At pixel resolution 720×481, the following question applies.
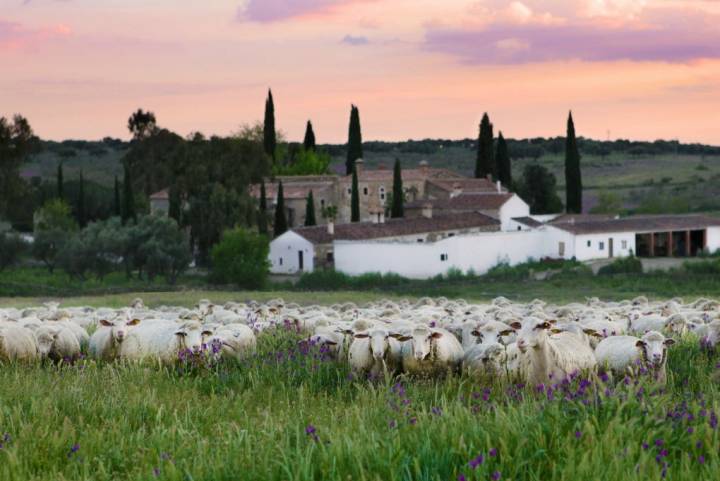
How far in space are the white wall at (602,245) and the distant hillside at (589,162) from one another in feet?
94.5

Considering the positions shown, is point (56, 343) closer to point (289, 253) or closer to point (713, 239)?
point (289, 253)

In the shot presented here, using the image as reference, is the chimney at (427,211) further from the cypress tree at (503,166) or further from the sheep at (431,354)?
the sheep at (431,354)

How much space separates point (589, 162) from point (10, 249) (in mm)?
97778

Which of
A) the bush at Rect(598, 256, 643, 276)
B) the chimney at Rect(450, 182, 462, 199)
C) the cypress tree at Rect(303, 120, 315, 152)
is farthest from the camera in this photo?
the cypress tree at Rect(303, 120, 315, 152)

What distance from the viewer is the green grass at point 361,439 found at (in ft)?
22.2

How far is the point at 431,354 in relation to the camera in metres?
12.9

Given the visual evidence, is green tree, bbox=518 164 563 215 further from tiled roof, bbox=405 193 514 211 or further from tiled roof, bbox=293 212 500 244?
tiled roof, bbox=293 212 500 244

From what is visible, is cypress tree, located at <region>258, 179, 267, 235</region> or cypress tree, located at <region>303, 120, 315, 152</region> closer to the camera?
cypress tree, located at <region>258, 179, 267, 235</region>

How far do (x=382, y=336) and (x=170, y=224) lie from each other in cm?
4884

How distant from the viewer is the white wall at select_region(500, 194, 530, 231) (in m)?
74.7

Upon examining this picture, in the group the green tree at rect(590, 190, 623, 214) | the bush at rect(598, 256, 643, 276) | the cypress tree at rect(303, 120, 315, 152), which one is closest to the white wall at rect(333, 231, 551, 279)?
the bush at rect(598, 256, 643, 276)

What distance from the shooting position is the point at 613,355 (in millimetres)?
12641

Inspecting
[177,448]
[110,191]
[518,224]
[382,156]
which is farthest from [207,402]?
[382,156]

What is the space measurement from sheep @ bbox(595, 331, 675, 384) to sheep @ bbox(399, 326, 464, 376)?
173 cm
